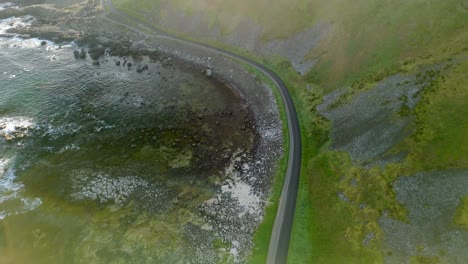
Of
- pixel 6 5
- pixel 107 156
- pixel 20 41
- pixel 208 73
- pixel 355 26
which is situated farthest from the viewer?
pixel 6 5

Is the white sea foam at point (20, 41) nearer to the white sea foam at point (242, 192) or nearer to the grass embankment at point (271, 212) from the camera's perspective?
the white sea foam at point (242, 192)

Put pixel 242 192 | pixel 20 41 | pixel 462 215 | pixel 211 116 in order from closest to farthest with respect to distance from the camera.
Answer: pixel 462 215
pixel 242 192
pixel 211 116
pixel 20 41

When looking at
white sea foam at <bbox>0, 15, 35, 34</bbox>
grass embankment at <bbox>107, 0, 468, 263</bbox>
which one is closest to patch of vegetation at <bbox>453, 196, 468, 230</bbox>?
grass embankment at <bbox>107, 0, 468, 263</bbox>

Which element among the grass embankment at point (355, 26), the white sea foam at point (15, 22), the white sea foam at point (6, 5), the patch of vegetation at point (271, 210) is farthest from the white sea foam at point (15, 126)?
Answer: the white sea foam at point (6, 5)

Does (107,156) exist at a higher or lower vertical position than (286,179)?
lower

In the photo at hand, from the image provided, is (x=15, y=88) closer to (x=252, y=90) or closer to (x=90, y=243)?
(x=90, y=243)

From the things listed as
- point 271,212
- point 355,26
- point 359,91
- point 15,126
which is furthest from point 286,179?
point 15,126

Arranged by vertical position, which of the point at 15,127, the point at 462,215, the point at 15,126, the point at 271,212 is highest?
the point at 462,215

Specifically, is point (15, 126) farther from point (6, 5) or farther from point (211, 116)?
point (6, 5)

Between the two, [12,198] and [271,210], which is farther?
[12,198]
